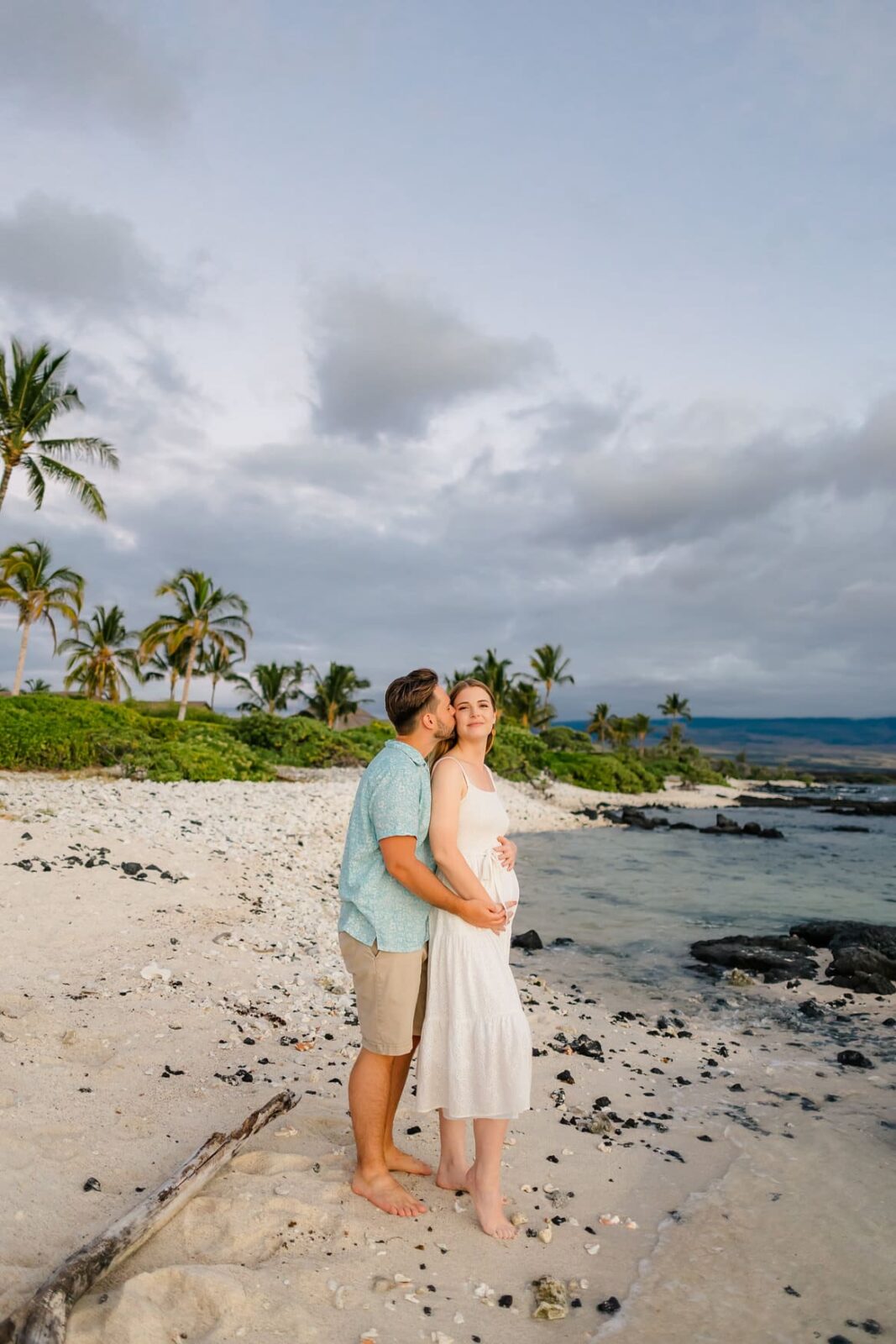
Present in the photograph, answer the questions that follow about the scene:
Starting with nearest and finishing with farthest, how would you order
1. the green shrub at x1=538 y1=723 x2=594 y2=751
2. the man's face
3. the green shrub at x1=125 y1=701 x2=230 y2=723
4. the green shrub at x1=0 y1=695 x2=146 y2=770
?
the man's face
the green shrub at x1=0 y1=695 x2=146 y2=770
the green shrub at x1=125 y1=701 x2=230 y2=723
the green shrub at x1=538 y1=723 x2=594 y2=751

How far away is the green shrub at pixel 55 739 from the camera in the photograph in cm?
2005

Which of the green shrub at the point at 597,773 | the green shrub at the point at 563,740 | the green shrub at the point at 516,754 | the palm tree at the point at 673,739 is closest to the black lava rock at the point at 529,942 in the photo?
the green shrub at the point at 516,754

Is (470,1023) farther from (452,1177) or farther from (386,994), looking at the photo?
(452,1177)

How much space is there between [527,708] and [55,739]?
4444cm

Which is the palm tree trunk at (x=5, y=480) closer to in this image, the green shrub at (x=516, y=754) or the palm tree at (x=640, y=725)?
the green shrub at (x=516, y=754)

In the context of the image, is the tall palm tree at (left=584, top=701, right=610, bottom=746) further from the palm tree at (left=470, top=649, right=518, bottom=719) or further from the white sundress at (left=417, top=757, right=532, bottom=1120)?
the white sundress at (left=417, top=757, right=532, bottom=1120)

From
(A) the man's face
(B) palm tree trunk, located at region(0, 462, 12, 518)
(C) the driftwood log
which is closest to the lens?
(C) the driftwood log

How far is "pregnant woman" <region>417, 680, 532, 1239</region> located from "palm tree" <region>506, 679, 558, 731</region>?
56.4 meters

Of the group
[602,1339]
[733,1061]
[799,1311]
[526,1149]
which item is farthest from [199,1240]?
[733,1061]

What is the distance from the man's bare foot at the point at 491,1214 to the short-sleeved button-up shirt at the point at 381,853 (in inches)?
45.9

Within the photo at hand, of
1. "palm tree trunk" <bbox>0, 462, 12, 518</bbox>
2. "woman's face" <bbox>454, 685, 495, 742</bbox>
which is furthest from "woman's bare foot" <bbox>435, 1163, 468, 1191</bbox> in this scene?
"palm tree trunk" <bbox>0, 462, 12, 518</bbox>

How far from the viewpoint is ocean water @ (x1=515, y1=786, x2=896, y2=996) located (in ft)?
34.2

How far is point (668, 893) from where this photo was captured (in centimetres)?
1628

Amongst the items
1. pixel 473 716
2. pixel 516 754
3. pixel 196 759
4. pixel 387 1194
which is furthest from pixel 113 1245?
pixel 516 754
